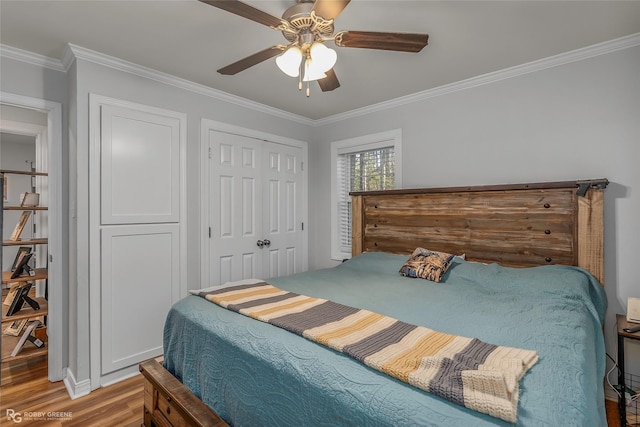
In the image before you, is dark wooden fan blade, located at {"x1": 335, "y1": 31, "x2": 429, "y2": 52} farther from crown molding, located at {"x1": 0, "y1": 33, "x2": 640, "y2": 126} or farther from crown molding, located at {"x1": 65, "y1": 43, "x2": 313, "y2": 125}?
crown molding, located at {"x1": 65, "y1": 43, "x2": 313, "y2": 125}

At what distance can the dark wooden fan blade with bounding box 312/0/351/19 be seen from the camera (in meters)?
1.37

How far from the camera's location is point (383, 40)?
1707mm

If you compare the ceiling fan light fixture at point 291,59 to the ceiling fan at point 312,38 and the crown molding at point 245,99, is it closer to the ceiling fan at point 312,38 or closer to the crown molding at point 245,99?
the ceiling fan at point 312,38

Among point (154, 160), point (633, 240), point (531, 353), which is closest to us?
point (531, 353)

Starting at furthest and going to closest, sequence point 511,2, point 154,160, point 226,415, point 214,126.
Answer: point 214,126, point 154,160, point 511,2, point 226,415

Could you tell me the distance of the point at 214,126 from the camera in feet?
10.4

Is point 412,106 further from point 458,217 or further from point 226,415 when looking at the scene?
point 226,415

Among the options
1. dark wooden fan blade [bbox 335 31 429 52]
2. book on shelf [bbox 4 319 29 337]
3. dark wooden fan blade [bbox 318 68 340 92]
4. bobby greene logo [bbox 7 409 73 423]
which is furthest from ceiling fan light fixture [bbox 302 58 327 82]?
book on shelf [bbox 4 319 29 337]

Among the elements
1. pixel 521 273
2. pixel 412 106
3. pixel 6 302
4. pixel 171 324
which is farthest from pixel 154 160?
pixel 521 273

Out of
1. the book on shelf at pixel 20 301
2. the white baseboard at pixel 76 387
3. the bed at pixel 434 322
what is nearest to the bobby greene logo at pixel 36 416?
the white baseboard at pixel 76 387

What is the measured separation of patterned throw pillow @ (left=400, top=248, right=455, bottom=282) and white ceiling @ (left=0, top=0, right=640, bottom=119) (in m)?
Result: 1.56

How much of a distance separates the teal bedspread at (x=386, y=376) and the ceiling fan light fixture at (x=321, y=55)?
133 centimetres

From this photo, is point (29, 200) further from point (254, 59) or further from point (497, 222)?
point (497, 222)

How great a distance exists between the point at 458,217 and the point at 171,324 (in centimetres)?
240
